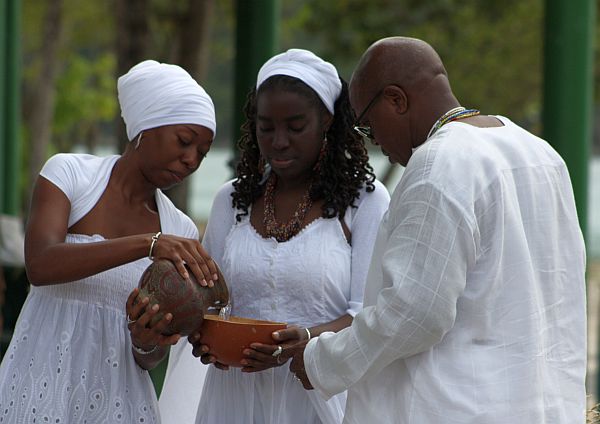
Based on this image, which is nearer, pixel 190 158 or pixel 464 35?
pixel 190 158

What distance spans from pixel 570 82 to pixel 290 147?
2.90 meters

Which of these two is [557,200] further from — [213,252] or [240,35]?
[240,35]

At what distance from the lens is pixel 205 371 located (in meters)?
4.42

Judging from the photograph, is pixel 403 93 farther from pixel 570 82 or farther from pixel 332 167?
pixel 570 82

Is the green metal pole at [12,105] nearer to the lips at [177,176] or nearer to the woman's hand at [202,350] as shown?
the lips at [177,176]

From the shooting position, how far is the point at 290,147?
400cm

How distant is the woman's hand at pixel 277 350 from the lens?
375 cm

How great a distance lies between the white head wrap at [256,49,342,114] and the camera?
4.05m

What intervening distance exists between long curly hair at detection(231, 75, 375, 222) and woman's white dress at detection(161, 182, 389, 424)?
5cm

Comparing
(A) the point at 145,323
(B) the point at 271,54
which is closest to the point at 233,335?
(A) the point at 145,323

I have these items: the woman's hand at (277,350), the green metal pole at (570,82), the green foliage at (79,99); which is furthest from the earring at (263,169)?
the green foliage at (79,99)

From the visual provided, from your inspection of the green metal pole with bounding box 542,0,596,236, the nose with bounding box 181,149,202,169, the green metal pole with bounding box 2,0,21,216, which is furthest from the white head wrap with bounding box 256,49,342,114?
the green metal pole with bounding box 2,0,21,216

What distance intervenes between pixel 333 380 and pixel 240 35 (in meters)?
4.41

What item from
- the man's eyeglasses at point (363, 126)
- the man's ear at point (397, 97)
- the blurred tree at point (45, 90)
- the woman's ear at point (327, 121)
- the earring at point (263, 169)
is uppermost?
the man's ear at point (397, 97)
